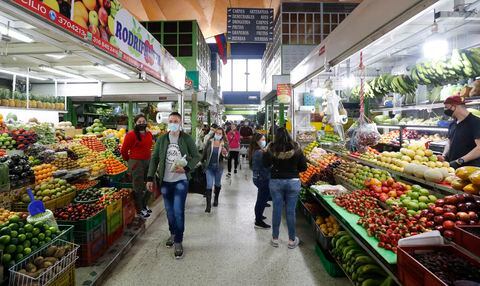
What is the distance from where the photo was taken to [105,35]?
11.6 feet

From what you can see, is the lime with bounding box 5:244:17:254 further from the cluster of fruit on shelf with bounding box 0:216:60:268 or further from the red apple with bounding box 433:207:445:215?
the red apple with bounding box 433:207:445:215

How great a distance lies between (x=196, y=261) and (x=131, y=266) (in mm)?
773

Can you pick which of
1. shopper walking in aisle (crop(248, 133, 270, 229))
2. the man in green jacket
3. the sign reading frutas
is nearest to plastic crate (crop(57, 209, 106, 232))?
the man in green jacket

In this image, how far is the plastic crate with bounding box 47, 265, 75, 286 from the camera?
2412mm

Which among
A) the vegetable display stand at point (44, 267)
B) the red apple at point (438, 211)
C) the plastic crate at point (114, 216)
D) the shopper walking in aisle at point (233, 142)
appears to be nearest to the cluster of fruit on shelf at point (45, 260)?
the vegetable display stand at point (44, 267)

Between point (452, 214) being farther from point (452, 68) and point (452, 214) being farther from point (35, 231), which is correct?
point (35, 231)

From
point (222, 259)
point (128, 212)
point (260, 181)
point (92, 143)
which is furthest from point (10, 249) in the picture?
point (92, 143)

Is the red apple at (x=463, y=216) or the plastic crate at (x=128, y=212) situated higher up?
the red apple at (x=463, y=216)

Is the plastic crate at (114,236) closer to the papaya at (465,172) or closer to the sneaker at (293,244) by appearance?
the sneaker at (293,244)

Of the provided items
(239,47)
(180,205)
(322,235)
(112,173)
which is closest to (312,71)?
(322,235)

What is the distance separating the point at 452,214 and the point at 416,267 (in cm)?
77

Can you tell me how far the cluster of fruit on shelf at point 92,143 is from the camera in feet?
21.4

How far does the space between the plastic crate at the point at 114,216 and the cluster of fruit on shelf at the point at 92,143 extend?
8.89 ft

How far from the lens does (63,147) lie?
552 centimetres
